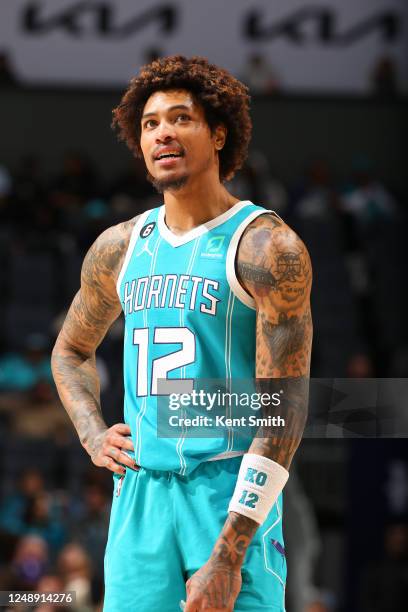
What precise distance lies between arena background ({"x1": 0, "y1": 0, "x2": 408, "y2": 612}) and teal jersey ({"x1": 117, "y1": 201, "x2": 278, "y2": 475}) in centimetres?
343

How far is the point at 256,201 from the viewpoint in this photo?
13.1 metres

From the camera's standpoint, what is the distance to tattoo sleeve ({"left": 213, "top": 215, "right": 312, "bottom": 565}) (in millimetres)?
3309

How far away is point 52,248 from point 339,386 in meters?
9.21

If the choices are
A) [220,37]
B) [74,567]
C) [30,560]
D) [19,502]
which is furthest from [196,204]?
[220,37]

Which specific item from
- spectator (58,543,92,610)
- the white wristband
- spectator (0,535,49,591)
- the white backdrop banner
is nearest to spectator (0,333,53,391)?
spectator (0,535,49,591)

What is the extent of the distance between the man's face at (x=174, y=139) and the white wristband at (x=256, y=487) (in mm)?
885

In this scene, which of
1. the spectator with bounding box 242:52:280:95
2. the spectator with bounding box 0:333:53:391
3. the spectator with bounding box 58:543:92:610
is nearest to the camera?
the spectator with bounding box 58:543:92:610

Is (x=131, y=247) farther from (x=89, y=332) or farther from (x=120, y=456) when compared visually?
(x=120, y=456)

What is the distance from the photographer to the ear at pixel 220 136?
3639mm

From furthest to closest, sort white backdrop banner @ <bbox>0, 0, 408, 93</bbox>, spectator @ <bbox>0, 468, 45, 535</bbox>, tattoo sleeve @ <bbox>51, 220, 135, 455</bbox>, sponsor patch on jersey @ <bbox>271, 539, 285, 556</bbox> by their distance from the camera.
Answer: white backdrop banner @ <bbox>0, 0, 408, 93</bbox> → spectator @ <bbox>0, 468, 45, 535</bbox> → tattoo sleeve @ <bbox>51, 220, 135, 455</bbox> → sponsor patch on jersey @ <bbox>271, 539, 285, 556</bbox>

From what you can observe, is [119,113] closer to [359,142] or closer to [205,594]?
[205,594]

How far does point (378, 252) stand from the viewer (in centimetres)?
1298

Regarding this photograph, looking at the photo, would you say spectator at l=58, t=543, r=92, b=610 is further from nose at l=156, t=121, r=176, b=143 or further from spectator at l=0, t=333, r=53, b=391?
nose at l=156, t=121, r=176, b=143

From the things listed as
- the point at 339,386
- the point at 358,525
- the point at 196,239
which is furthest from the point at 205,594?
the point at 358,525
